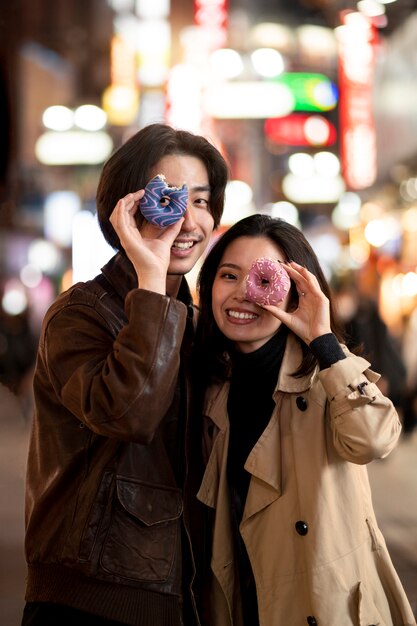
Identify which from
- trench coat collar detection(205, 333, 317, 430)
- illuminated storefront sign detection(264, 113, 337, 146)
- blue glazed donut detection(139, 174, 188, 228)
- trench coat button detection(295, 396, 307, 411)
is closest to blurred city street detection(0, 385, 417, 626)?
trench coat collar detection(205, 333, 317, 430)

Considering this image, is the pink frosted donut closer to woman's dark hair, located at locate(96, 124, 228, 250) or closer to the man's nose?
the man's nose

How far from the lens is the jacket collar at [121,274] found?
319 cm

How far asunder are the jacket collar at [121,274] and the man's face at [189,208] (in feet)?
→ 0.70

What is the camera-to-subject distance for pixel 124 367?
2.77m

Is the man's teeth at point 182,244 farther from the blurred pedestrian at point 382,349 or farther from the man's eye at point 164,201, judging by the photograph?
the blurred pedestrian at point 382,349

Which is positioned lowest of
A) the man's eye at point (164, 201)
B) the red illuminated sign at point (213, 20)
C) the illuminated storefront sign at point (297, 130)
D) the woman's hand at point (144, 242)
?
the woman's hand at point (144, 242)

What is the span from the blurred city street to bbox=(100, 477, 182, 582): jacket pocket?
10.3 feet

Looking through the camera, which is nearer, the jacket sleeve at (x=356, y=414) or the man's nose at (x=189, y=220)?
the jacket sleeve at (x=356, y=414)

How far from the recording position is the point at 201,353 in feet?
11.7

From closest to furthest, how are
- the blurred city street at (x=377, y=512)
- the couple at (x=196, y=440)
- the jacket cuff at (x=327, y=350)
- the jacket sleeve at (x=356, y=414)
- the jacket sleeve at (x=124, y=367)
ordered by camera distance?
the jacket sleeve at (x=124, y=367) → the couple at (x=196, y=440) → the jacket sleeve at (x=356, y=414) → the jacket cuff at (x=327, y=350) → the blurred city street at (x=377, y=512)

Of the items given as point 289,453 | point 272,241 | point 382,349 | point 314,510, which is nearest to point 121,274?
A: point 272,241

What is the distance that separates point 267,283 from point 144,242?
541 mm

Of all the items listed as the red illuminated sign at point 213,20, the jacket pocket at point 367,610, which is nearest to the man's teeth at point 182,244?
the jacket pocket at point 367,610

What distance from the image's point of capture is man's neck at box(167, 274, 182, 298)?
351cm
